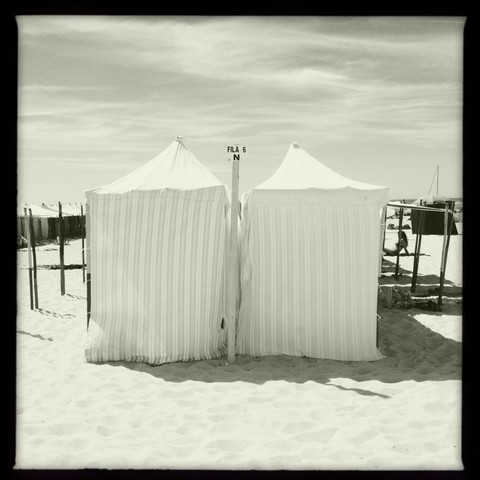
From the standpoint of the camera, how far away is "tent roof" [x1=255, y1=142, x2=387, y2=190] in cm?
574

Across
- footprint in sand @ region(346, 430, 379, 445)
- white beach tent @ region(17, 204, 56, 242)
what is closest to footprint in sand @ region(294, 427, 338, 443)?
footprint in sand @ region(346, 430, 379, 445)

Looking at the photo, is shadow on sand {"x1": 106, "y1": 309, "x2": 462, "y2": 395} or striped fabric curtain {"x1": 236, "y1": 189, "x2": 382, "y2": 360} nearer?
shadow on sand {"x1": 106, "y1": 309, "x2": 462, "y2": 395}

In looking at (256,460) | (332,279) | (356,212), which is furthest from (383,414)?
(356,212)

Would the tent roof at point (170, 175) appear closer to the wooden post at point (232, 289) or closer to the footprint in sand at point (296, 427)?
the wooden post at point (232, 289)

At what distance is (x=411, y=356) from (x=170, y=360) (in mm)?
2799

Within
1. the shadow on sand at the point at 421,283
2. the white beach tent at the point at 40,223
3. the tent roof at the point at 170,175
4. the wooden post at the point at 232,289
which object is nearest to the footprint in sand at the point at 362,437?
the wooden post at the point at 232,289

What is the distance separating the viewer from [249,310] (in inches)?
232

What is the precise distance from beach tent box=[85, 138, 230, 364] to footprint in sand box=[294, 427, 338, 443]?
206cm

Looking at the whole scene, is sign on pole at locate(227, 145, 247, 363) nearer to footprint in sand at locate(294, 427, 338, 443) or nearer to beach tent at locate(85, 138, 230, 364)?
beach tent at locate(85, 138, 230, 364)

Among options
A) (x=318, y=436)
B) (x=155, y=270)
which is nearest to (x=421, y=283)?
(x=155, y=270)

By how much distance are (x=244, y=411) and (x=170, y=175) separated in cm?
288

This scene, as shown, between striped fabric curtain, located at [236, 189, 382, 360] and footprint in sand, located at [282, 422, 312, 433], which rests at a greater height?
striped fabric curtain, located at [236, 189, 382, 360]

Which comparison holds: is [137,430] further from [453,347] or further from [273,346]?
[453,347]
